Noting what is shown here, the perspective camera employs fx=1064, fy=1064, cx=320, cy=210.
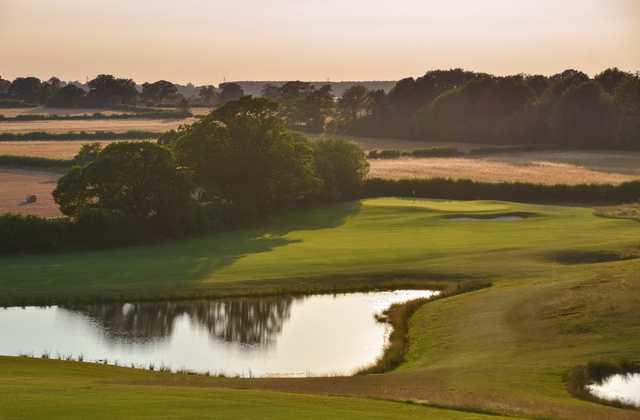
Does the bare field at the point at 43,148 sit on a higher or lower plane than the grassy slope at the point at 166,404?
lower

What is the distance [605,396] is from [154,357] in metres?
17.9

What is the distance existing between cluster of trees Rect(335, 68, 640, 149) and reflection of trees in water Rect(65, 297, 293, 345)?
319ft

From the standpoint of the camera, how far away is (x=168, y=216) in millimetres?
71500

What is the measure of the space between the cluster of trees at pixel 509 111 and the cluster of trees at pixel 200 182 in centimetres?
5454

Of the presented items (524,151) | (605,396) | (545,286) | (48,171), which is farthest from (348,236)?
(524,151)

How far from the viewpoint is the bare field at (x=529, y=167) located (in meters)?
106

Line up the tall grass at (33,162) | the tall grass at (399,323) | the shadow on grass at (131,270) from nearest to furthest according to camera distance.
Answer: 1. the tall grass at (399,323)
2. the shadow on grass at (131,270)
3. the tall grass at (33,162)

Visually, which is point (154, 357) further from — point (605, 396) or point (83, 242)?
point (83, 242)

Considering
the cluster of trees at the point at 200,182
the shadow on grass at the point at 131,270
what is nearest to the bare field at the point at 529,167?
the cluster of trees at the point at 200,182

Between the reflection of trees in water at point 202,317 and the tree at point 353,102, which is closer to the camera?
the reflection of trees in water at point 202,317

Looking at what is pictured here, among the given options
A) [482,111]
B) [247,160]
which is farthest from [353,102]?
[247,160]

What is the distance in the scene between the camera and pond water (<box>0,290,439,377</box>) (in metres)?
41.7

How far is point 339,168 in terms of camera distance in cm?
9381

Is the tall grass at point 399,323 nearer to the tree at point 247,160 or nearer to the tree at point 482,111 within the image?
the tree at point 247,160
